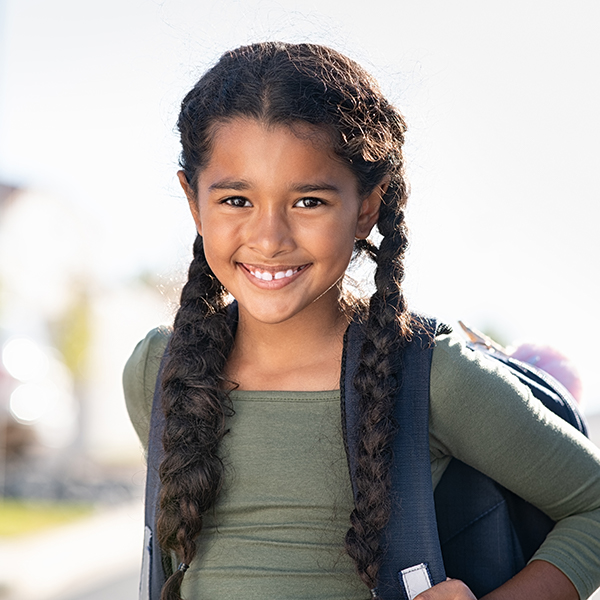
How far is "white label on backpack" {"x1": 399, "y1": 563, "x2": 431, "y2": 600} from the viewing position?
5.35 ft

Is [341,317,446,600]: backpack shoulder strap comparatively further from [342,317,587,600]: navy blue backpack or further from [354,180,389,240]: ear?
[354,180,389,240]: ear

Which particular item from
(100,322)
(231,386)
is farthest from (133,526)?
(100,322)

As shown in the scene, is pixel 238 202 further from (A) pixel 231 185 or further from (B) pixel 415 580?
(B) pixel 415 580

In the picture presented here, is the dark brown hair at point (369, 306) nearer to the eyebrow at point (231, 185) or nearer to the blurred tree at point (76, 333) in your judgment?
the eyebrow at point (231, 185)

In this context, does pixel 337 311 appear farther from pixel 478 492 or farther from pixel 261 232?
pixel 478 492

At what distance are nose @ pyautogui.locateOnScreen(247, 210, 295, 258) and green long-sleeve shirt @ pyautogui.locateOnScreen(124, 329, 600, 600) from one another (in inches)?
13.4

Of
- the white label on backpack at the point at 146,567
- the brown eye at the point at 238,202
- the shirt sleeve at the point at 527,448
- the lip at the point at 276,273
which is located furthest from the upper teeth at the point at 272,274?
the white label on backpack at the point at 146,567

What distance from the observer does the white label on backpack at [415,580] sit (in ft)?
5.35

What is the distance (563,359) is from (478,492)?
41 cm

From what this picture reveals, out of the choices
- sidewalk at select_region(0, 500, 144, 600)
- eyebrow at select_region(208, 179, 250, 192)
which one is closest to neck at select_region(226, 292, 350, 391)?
eyebrow at select_region(208, 179, 250, 192)

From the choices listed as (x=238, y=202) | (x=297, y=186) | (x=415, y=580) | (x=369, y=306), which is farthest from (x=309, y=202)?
(x=415, y=580)

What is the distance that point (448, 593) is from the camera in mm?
1588

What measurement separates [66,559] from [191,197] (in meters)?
6.05

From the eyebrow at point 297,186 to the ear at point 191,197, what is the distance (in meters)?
0.21
